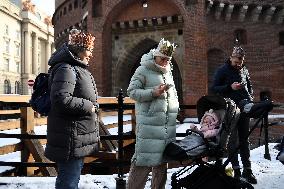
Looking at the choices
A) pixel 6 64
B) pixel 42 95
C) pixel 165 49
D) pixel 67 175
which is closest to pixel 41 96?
pixel 42 95

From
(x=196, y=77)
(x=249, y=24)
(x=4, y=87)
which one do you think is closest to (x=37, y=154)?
(x=196, y=77)

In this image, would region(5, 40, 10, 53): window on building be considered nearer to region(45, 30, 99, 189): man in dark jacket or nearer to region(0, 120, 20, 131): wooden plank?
region(0, 120, 20, 131): wooden plank

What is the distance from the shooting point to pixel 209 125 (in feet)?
11.7

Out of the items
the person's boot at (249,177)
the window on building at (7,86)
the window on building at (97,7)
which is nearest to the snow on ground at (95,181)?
the person's boot at (249,177)

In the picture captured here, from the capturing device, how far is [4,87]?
44.5 m

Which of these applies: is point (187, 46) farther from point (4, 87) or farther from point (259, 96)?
point (4, 87)

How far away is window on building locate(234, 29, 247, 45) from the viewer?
18.1 meters

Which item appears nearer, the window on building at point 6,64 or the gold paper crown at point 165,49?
the gold paper crown at point 165,49

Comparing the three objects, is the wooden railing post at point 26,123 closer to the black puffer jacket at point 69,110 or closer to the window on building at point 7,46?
the black puffer jacket at point 69,110

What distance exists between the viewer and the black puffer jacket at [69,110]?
2.77 m

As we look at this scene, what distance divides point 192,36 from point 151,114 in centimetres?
1416

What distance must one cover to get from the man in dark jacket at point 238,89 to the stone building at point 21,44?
4292 centimetres

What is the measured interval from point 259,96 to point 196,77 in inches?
148

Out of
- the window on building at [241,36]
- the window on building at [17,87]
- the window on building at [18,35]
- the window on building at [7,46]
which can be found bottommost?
the window on building at [17,87]
